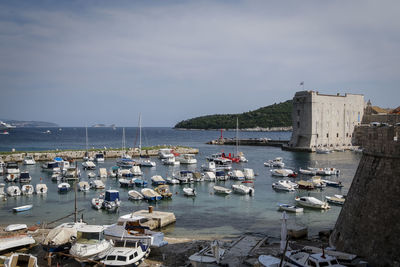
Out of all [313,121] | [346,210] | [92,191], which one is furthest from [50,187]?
[313,121]

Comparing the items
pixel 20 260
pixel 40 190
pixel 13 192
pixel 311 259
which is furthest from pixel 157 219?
pixel 13 192

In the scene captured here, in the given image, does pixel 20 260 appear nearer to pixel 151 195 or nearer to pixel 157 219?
pixel 157 219

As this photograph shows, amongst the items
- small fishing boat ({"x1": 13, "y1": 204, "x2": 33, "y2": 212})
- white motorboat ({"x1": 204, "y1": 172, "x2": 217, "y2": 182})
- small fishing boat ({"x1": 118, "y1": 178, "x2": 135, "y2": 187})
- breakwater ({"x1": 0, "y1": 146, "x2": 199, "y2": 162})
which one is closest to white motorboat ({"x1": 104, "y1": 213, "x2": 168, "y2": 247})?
small fishing boat ({"x1": 13, "y1": 204, "x2": 33, "y2": 212})

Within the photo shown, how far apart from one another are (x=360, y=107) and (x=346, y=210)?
88615mm

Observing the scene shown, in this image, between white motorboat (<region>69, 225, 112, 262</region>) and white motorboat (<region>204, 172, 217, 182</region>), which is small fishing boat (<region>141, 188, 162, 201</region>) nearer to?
white motorboat (<region>204, 172, 217, 182</region>)

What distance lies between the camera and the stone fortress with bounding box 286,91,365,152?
85.7 m

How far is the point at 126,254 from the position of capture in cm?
1584

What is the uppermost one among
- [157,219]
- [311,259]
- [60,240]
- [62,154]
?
[311,259]

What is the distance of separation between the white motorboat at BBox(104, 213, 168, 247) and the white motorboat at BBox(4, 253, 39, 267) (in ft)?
12.0

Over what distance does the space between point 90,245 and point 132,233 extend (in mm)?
2848

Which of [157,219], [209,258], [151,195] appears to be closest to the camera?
[209,258]

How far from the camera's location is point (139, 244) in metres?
17.0

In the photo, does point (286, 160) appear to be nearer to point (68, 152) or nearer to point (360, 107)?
point (360, 107)

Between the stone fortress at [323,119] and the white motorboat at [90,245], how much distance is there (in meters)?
73.9
